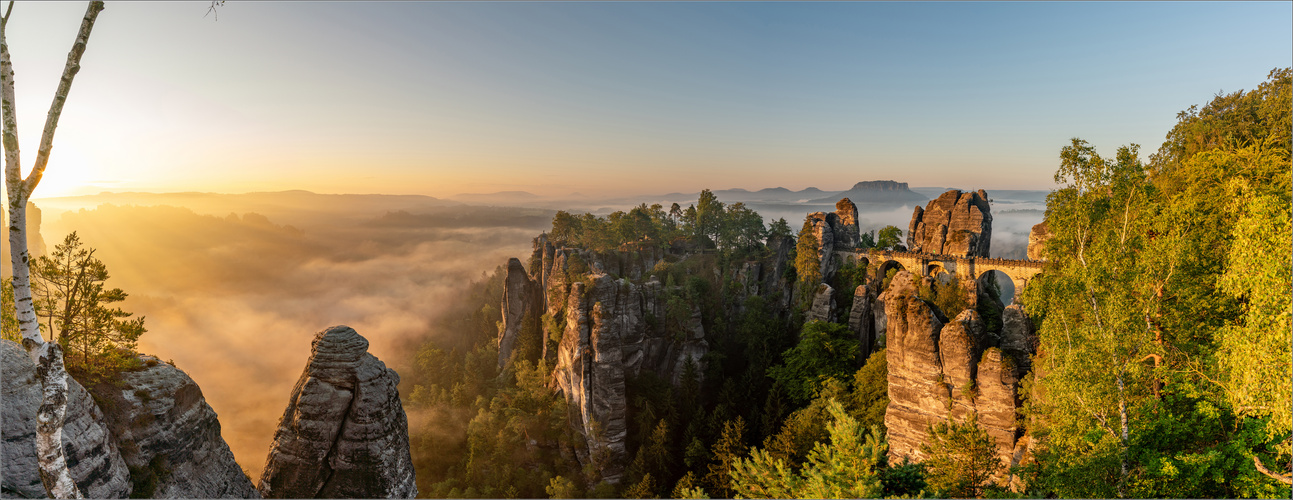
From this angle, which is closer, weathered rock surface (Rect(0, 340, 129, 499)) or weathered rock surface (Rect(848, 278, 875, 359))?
weathered rock surface (Rect(0, 340, 129, 499))

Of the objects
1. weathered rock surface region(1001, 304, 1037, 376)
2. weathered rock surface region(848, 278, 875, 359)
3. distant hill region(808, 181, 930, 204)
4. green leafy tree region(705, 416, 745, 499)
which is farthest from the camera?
distant hill region(808, 181, 930, 204)

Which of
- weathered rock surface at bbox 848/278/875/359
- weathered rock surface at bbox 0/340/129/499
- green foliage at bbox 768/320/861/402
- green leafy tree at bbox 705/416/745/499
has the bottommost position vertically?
green leafy tree at bbox 705/416/745/499

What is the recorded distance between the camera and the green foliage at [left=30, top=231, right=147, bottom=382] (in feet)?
40.7

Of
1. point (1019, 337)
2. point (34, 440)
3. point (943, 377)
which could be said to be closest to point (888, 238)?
point (1019, 337)

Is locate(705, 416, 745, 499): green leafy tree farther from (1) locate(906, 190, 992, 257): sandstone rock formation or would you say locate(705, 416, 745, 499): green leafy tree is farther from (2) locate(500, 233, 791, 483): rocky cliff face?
(1) locate(906, 190, 992, 257): sandstone rock formation

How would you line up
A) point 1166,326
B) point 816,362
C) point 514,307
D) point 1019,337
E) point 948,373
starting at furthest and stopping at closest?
point 514,307 → point 816,362 → point 1019,337 → point 948,373 → point 1166,326

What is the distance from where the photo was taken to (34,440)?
9.58 metres

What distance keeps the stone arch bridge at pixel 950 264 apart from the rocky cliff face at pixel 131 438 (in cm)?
4439

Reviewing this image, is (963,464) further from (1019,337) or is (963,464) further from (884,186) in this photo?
(884,186)

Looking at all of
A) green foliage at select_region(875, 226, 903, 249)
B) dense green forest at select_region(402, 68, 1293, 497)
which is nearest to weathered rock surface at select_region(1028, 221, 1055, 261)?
dense green forest at select_region(402, 68, 1293, 497)

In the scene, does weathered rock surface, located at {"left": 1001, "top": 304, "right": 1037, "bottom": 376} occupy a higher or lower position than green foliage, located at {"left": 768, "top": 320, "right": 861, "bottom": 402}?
higher

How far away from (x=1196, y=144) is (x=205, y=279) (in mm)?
172923

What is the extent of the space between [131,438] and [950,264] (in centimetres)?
5387

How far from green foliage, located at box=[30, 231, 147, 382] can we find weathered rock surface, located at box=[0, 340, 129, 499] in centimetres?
253
